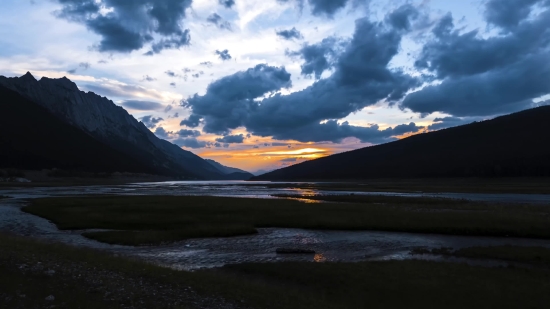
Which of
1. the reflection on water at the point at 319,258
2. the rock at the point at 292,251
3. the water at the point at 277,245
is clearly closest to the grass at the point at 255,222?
the water at the point at 277,245

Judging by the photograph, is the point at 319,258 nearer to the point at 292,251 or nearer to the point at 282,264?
the point at 292,251

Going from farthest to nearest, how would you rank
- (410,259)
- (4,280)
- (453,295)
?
(410,259), (453,295), (4,280)

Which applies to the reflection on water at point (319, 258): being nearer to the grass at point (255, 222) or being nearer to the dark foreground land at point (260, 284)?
the dark foreground land at point (260, 284)

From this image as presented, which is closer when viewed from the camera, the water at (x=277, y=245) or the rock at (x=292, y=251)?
the water at (x=277, y=245)

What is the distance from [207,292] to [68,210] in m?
48.2

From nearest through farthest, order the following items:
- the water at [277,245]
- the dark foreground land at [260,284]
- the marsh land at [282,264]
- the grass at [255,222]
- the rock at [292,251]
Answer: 1. the dark foreground land at [260,284]
2. the marsh land at [282,264]
3. the water at [277,245]
4. the rock at [292,251]
5. the grass at [255,222]

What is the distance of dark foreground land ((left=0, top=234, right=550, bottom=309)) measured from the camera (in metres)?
15.2

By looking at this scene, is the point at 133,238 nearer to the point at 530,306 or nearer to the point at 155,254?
the point at 155,254

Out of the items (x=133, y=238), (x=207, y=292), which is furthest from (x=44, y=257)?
(x=133, y=238)

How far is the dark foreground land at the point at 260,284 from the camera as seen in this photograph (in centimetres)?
1516

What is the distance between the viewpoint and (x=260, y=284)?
2005 centimetres

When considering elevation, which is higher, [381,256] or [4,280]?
[4,280]

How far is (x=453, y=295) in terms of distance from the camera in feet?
61.4

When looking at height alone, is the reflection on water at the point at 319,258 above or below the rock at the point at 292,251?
below
